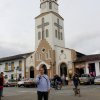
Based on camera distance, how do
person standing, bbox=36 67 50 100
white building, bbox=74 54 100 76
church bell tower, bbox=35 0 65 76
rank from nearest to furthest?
person standing, bbox=36 67 50 100 < white building, bbox=74 54 100 76 < church bell tower, bbox=35 0 65 76

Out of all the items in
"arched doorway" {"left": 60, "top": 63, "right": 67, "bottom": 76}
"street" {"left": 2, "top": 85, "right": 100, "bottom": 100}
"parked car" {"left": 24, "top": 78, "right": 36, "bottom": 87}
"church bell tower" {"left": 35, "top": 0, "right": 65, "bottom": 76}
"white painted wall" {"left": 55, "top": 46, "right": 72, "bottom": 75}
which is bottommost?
A: "street" {"left": 2, "top": 85, "right": 100, "bottom": 100}

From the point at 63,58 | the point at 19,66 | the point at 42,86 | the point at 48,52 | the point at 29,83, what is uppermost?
the point at 48,52

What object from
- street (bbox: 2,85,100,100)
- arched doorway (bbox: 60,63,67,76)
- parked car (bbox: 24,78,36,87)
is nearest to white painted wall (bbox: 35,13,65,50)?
arched doorway (bbox: 60,63,67,76)

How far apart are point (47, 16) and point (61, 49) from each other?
813cm

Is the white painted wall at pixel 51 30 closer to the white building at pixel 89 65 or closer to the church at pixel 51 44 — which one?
the church at pixel 51 44

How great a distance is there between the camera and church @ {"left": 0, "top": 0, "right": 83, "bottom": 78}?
4847 centimetres

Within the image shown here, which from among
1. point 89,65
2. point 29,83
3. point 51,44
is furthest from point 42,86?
point 51,44

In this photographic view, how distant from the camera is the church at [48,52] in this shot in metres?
48.5

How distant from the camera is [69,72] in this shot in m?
46.8

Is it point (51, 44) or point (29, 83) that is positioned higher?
point (51, 44)

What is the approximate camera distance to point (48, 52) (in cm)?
5041

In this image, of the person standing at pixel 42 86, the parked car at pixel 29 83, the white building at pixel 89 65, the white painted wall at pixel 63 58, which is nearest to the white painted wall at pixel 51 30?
the white painted wall at pixel 63 58

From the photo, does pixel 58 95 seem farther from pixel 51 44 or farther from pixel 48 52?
pixel 51 44

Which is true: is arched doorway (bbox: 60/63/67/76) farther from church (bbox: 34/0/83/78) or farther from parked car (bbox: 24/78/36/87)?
parked car (bbox: 24/78/36/87)
